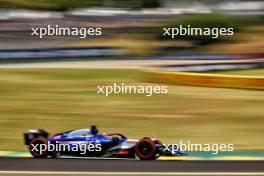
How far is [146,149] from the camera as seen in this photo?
9.42 metres

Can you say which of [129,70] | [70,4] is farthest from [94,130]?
[70,4]

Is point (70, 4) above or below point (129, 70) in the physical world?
above

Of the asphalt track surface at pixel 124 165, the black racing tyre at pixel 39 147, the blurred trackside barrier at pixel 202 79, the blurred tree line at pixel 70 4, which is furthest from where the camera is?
the blurred tree line at pixel 70 4

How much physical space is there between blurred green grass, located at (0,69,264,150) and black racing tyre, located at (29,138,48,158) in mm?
166

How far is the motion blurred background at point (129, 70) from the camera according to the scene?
377 inches

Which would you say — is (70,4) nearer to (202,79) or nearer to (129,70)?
(129,70)

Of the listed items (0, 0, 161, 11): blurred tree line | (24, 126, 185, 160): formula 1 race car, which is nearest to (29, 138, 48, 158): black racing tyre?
(24, 126, 185, 160): formula 1 race car

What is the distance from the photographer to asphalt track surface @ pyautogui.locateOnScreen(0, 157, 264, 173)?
937 cm

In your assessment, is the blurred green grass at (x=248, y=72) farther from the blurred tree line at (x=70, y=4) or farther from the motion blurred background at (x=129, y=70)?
the blurred tree line at (x=70, y=4)

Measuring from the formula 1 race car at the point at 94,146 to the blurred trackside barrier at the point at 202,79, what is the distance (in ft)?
2.54

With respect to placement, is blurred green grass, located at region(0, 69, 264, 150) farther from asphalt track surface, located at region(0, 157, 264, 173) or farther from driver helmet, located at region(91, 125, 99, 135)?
asphalt track surface, located at region(0, 157, 264, 173)

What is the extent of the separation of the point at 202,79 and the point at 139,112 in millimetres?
887

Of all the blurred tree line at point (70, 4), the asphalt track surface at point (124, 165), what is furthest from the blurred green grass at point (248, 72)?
the blurred tree line at point (70, 4)

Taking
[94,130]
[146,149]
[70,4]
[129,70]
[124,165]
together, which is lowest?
[124,165]
